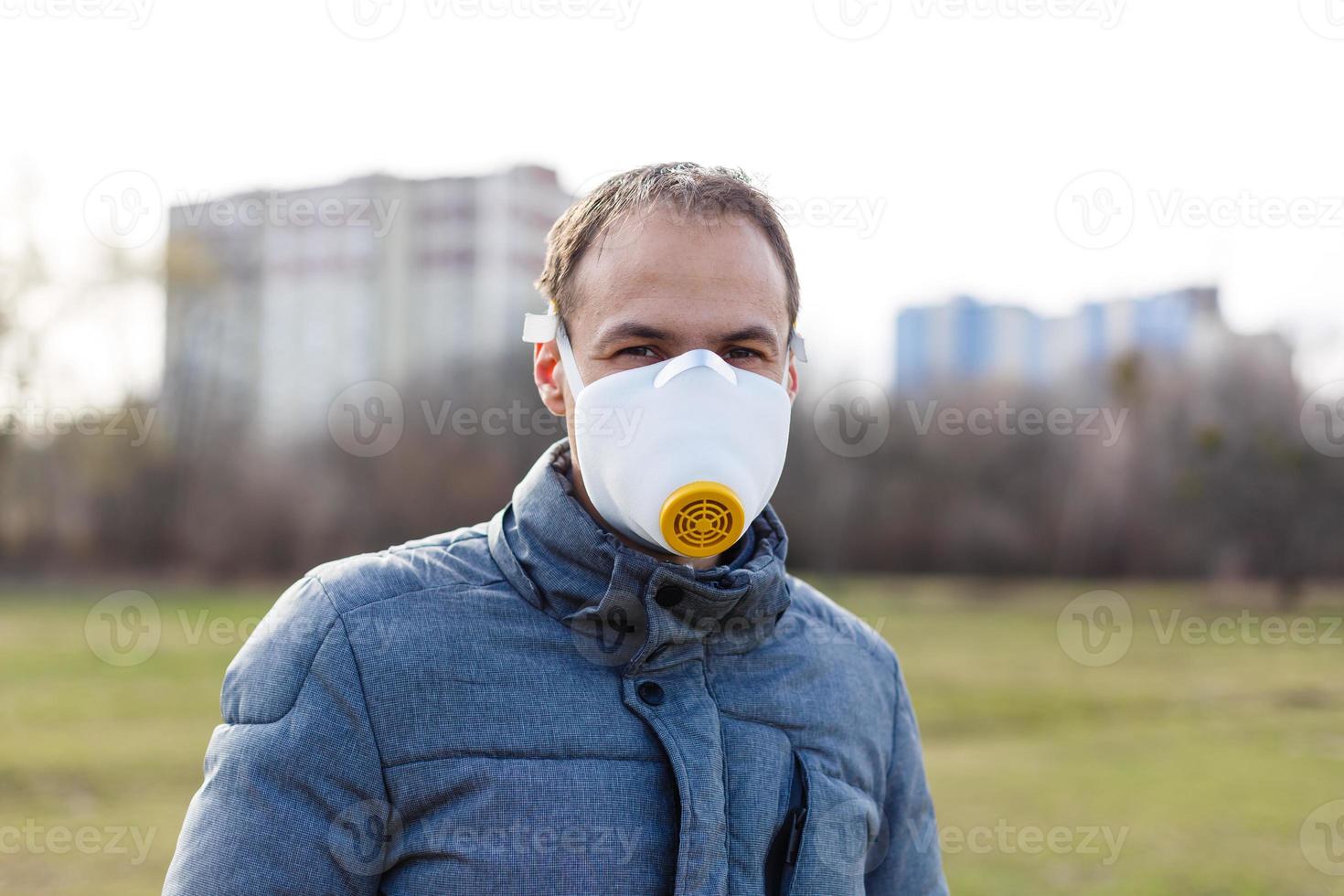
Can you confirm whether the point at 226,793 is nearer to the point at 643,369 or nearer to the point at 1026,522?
the point at 643,369

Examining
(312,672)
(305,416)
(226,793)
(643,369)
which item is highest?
(643,369)

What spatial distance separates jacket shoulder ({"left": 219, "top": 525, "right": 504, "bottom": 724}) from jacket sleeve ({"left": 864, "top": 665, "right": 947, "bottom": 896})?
0.98 m

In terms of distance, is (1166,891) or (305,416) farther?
(305,416)

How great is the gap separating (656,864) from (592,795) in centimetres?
16

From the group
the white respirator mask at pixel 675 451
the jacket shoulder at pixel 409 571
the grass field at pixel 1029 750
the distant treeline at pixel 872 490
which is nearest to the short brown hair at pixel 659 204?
the white respirator mask at pixel 675 451

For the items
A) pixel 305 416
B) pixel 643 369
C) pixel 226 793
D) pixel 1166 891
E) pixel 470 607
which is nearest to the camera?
pixel 226 793

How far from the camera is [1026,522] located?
124 feet

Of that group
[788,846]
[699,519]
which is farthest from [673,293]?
[788,846]

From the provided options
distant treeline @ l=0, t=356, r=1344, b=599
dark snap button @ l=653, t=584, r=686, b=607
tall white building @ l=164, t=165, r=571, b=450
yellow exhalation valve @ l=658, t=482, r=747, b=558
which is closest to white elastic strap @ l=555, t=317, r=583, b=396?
yellow exhalation valve @ l=658, t=482, r=747, b=558

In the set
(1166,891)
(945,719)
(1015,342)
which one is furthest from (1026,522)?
(1166,891)

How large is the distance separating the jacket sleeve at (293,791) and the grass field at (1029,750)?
17.1ft

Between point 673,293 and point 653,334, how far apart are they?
0.29ft

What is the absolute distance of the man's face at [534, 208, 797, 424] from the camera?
2.10 meters

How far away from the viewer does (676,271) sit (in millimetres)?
2090
